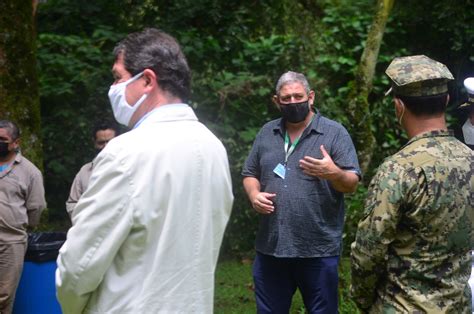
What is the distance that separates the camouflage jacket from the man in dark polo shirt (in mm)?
1421

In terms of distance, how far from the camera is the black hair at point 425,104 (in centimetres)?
314

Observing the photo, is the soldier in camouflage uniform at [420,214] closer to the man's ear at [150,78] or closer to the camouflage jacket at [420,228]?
the camouflage jacket at [420,228]

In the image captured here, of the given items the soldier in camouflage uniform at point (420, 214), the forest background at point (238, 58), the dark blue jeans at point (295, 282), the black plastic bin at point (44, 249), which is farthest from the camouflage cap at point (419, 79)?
the forest background at point (238, 58)

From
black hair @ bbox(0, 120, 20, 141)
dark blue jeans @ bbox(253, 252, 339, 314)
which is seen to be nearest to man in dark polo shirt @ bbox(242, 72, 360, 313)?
dark blue jeans @ bbox(253, 252, 339, 314)

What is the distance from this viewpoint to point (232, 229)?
976 cm

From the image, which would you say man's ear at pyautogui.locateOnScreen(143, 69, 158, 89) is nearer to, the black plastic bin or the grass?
the black plastic bin

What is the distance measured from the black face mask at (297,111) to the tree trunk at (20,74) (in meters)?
3.12

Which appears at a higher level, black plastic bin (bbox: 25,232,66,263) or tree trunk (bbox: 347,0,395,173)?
tree trunk (bbox: 347,0,395,173)

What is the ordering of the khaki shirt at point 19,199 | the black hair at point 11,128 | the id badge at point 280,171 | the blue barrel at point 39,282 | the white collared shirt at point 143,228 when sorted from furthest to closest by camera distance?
the black hair at point 11,128
the khaki shirt at point 19,199
the blue barrel at point 39,282
the id badge at point 280,171
the white collared shirt at point 143,228

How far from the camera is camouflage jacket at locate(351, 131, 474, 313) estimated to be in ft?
10.0

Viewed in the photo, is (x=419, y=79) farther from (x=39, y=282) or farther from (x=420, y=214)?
(x=39, y=282)

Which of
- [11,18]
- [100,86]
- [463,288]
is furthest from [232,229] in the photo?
[463,288]

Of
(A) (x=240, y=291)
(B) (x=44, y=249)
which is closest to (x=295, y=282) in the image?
(B) (x=44, y=249)

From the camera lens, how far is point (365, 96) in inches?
280
